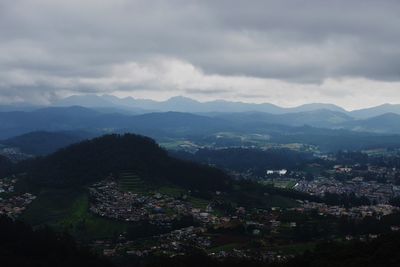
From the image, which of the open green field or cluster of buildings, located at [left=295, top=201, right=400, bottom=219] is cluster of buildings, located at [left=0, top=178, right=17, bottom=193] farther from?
cluster of buildings, located at [left=295, top=201, right=400, bottom=219]

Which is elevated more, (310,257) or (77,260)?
(310,257)

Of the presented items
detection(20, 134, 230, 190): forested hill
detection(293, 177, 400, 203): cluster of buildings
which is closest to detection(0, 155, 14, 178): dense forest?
detection(20, 134, 230, 190): forested hill

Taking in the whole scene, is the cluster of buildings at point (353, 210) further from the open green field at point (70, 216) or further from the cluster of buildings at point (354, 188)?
the open green field at point (70, 216)

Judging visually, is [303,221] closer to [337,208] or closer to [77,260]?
[337,208]

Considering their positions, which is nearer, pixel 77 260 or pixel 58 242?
pixel 77 260

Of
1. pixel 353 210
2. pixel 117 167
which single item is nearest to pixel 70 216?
pixel 117 167

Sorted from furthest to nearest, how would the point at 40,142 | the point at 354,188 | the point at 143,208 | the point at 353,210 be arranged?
the point at 40,142
the point at 354,188
the point at 353,210
the point at 143,208

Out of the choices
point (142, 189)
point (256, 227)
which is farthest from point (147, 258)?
point (142, 189)

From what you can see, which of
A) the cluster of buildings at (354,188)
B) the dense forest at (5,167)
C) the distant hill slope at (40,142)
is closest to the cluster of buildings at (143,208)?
the dense forest at (5,167)

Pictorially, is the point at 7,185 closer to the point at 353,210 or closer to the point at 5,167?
the point at 5,167
